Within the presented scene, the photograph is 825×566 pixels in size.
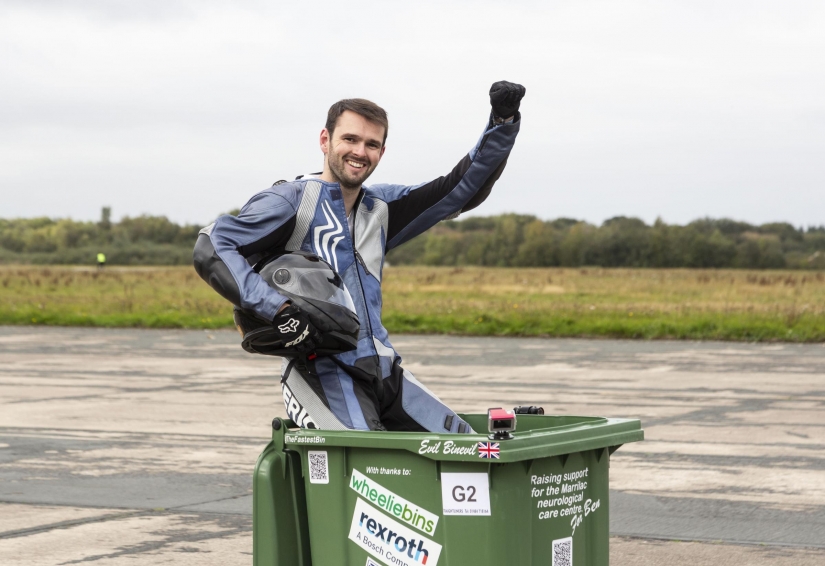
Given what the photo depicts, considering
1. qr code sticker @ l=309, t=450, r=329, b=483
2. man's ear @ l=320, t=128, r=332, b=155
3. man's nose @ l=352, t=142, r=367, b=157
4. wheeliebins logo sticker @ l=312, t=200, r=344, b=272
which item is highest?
man's ear @ l=320, t=128, r=332, b=155

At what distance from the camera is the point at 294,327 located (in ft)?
11.7

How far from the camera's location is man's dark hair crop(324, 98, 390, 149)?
13.2ft

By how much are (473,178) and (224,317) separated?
20.9 metres

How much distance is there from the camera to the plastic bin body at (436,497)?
10.6ft

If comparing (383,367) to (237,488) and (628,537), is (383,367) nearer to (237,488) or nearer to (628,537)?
(628,537)

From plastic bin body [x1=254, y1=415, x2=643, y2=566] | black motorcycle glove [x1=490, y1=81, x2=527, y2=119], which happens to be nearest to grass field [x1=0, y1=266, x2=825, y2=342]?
black motorcycle glove [x1=490, y1=81, x2=527, y2=119]

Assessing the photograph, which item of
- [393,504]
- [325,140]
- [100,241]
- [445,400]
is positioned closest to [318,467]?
[393,504]

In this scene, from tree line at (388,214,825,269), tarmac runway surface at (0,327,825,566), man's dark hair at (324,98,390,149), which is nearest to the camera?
man's dark hair at (324,98,390,149)

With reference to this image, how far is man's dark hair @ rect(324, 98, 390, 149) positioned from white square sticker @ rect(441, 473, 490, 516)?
1.37 m

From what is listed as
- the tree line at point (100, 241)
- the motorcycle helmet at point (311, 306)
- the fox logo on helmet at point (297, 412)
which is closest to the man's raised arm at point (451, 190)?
the motorcycle helmet at point (311, 306)

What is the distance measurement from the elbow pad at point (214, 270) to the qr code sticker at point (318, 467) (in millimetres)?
530

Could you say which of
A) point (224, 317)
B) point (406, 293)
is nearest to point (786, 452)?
point (224, 317)

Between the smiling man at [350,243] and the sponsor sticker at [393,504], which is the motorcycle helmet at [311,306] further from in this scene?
the sponsor sticker at [393,504]

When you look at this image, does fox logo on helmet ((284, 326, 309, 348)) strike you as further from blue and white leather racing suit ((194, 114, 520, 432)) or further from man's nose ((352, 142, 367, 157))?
man's nose ((352, 142, 367, 157))
